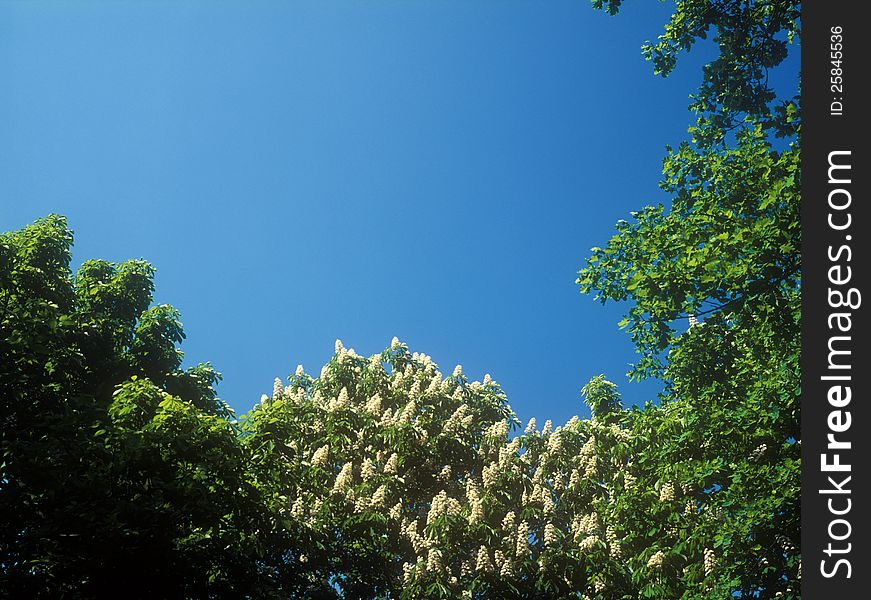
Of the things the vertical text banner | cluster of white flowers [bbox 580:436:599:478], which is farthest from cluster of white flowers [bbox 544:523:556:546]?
the vertical text banner

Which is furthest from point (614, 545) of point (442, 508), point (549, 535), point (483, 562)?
point (442, 508)

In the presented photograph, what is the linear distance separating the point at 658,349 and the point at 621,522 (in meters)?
4.78

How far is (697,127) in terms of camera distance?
1966cm

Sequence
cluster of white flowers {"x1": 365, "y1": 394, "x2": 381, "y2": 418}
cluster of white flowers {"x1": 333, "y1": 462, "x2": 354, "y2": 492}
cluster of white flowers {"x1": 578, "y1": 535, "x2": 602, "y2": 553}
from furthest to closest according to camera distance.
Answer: cluster of white flowers {"x1": 365, "y1": 394, "x2": 381, "y2": 418}, cluster of white flowers {"x1": 333, "y1": 462, "x2": 354, "y2": 492}, cluster of white flowers {"x1": 578, "y1": 535, "x2": 602, "y2": 553}

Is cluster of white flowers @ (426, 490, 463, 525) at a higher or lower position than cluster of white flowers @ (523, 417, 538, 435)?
lower

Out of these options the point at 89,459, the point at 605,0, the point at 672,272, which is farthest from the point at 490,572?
the point at 605,0

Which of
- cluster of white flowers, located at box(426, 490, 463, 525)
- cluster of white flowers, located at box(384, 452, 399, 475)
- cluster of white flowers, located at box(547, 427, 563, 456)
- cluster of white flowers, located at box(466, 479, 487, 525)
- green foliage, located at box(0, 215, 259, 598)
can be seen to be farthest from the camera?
cluster of white flowers, located at box(547, 427, 563, 456)

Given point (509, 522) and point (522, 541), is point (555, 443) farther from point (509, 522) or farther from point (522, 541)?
point (522, 541)

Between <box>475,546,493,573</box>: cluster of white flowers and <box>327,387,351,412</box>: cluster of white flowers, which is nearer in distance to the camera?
<box>475,546,493,573</box>: cluster of white flowers

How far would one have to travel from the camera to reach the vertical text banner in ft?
32.4

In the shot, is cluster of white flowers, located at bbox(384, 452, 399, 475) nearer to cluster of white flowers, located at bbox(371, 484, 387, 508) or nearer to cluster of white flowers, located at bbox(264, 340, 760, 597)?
cluster of white flowers, located at bbox(264, 340, 760, 597)

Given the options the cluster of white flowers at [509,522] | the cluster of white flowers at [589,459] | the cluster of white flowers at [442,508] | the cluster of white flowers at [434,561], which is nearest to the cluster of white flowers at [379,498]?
the cluster of white flowers at [442,508]

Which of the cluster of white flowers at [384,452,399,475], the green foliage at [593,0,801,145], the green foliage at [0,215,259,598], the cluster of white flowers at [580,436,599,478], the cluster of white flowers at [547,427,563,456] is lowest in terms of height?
the green foliage at [0,215,259,598]

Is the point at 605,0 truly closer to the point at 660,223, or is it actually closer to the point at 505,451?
the point at 660,223
